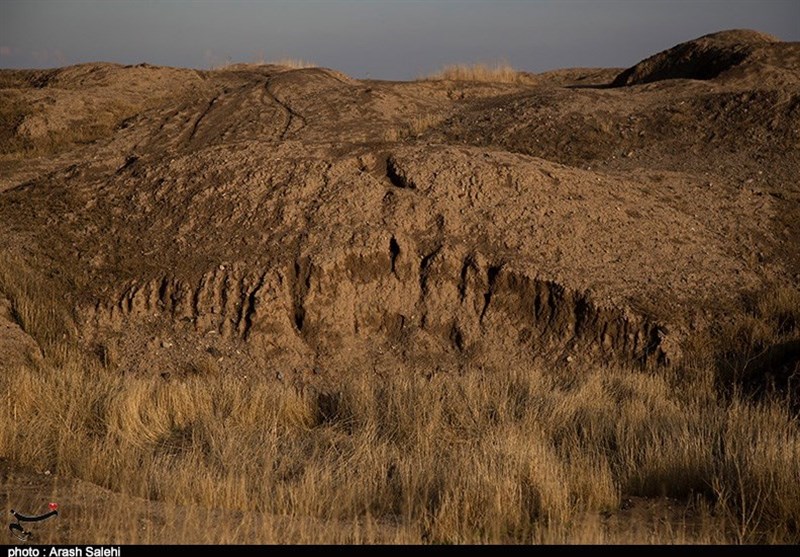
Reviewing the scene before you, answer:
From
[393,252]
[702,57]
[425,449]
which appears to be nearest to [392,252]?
[393,252]

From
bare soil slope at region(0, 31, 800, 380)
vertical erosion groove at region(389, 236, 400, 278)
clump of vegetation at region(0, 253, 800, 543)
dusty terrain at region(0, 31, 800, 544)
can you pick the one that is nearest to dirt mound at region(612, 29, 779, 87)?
bare soil slope at region(0, 31, 800, 380)

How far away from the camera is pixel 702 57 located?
773 inches

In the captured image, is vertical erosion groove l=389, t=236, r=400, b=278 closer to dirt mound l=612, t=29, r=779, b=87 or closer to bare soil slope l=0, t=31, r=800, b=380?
bare soil slope l=0, t=31, r=800, b=380

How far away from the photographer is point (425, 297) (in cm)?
962

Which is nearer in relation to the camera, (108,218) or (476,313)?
(476,313)

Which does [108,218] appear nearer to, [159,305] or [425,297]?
[159,305]

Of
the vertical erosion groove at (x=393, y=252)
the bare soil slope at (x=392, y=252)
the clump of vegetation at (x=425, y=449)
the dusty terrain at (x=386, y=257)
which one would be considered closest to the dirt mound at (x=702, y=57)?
the bare soil slope at (x=392, y=252)

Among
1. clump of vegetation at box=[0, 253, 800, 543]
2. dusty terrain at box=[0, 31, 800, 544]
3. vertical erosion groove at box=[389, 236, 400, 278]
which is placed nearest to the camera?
clump of vegetation at box=[0, 253, 800, 543]

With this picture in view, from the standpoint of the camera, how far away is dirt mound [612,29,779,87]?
722 inches

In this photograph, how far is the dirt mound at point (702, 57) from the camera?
60.1 ft

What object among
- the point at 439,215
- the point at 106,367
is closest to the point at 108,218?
the point at 106,367

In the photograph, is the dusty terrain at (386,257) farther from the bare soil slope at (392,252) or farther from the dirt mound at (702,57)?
the dirt mound at (702,57)

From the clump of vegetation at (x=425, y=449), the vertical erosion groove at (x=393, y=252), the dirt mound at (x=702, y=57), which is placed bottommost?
the clump of vegetation at (x=425, y=449)
